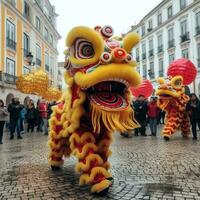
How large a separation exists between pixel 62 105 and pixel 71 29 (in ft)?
4.87

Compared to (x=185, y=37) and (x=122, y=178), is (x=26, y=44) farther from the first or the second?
(x=122, y=178)

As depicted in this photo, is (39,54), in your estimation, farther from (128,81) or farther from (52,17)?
(128,81)

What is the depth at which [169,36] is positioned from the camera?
131 ft

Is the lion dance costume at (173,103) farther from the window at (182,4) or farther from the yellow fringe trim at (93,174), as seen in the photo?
the window at (182,4)

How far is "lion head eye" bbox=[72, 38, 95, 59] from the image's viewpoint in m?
4.70

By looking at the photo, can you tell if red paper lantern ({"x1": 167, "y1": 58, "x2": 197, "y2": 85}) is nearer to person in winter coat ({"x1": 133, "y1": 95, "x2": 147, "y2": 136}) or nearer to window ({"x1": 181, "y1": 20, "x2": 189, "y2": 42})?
person in winter coat ({"x1": 133, "y1": 95, "x2": 147, "y2": 136})

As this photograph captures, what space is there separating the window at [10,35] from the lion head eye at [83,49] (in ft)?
75.2

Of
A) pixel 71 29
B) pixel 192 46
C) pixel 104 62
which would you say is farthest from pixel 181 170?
pixel 192 46

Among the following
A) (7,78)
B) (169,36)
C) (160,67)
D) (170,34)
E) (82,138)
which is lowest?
(82,138)

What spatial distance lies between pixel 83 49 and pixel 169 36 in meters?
37.0

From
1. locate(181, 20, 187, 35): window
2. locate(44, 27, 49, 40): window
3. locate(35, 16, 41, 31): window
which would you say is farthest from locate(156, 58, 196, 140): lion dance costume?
locate(44, 27, 49, 40): window

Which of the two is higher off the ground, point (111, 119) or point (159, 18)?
point (159, 18)

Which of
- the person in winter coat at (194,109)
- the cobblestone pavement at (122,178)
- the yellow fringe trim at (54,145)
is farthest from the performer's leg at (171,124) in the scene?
the yellow fringe trim at (54,145)

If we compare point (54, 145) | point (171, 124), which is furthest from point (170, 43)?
point (54, 145)
